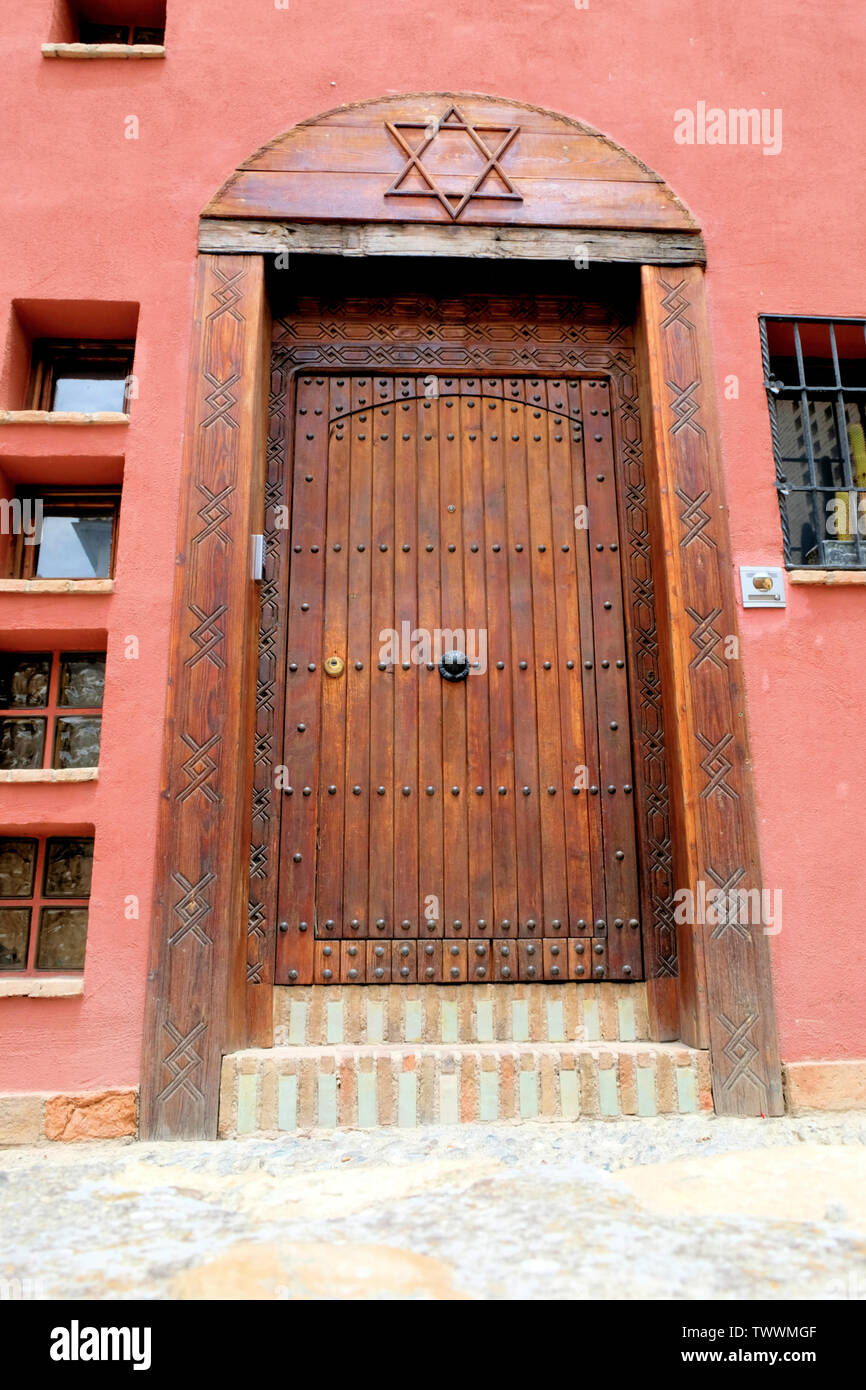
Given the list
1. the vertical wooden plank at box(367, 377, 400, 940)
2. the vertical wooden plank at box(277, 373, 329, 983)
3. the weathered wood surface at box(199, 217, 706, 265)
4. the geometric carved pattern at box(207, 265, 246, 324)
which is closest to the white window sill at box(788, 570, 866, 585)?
the weathered wood surface at box(199, 217, 706, 265)

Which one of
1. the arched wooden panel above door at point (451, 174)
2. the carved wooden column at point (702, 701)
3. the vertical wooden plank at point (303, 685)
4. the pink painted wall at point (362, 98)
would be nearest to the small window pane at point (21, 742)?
the pink painted wall at point (362, 98)

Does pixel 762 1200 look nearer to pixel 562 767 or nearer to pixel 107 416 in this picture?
pixel 562 767

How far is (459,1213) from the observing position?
1.91 m

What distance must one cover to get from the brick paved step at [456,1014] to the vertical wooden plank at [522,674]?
0.75 ft

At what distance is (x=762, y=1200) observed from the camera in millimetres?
1967

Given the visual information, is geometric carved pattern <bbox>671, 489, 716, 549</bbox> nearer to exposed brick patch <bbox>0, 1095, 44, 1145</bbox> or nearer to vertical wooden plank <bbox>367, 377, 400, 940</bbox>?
vertical wooden plank <bbox>367, 377, 400, 940</bbox>

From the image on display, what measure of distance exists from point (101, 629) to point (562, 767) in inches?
62.3

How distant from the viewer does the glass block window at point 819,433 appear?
3.20 metres

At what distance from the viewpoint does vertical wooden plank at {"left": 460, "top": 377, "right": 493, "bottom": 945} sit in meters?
3.03

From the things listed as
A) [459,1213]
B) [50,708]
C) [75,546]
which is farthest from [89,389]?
[459,1213]

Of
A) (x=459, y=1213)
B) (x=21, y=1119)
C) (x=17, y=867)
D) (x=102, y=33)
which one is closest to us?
(x=459, y=1213)

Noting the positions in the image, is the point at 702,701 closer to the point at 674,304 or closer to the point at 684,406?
the point at 684,406

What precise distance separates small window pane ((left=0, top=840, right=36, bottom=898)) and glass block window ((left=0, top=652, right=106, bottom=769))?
256 millimetres

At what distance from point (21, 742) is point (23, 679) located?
22cm
